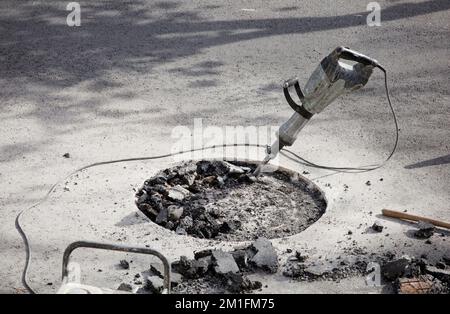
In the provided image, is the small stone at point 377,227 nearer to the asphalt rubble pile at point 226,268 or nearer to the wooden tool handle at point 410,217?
the wooden tool handle at point 410,217

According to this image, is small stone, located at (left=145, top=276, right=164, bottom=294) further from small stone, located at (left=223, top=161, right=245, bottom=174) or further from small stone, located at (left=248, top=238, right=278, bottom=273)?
small stone, located at (left=223, top=161, right=245, bottom=174)

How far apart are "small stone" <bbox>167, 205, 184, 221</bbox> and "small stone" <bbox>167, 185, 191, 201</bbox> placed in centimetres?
20

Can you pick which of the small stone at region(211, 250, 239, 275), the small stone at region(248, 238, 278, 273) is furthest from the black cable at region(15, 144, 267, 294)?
the small stone at region(248, 238, 278, 273)

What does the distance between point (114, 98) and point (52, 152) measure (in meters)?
1.27

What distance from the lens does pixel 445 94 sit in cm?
831

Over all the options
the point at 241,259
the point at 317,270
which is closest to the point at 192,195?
the point at 241,259

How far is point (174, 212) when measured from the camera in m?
6.15

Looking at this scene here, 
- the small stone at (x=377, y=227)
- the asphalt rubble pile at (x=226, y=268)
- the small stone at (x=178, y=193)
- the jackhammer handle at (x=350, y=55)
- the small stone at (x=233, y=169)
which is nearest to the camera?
the asphalt rubble pile at (x=226, y=268)

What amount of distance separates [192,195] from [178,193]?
126 millimetres

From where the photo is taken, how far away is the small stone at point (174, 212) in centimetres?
614

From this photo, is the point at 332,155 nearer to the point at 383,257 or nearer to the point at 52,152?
the point at 383,257

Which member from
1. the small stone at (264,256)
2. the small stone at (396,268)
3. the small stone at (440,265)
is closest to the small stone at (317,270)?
the small stone at (264,256)

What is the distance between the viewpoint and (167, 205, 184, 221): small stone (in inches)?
242

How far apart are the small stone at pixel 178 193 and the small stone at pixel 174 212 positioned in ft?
0.64
